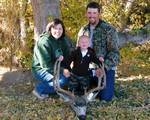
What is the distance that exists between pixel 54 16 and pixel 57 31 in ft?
5.27

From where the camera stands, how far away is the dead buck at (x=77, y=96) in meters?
7.52

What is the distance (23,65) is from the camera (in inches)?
510

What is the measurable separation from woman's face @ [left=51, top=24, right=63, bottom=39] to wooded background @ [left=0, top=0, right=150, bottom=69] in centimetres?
152

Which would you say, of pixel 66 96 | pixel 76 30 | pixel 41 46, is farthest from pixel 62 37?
pixel 76 30

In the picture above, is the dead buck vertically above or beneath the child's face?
beneath

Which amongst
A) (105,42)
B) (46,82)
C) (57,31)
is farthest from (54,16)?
(46,82)

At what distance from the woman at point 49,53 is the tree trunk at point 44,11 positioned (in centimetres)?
136

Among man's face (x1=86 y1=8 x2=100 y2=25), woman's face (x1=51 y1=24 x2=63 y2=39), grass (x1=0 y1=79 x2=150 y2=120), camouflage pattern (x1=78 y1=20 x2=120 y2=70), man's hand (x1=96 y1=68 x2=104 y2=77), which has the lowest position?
grass (x1=0 y1=79 x2=150 y2=120)

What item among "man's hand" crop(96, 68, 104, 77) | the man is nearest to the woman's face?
the man

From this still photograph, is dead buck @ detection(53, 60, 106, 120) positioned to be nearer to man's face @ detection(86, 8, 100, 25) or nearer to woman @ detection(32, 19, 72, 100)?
woman @ detection(32, 19, 72, 100)

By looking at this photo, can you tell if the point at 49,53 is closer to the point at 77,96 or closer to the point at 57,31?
the point at 57,31

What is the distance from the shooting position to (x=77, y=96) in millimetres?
7715

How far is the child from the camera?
25.6 feet

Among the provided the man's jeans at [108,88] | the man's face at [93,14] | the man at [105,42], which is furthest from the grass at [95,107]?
the man's face at [93,14]
